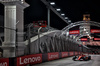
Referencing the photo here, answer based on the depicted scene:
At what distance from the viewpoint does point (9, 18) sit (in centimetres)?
1470

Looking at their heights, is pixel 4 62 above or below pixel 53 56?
above

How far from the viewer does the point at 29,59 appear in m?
15.0

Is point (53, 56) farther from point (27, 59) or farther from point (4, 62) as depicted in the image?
point (4, 62)

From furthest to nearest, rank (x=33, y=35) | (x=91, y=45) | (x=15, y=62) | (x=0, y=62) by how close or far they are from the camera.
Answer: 1. (x=91, y=45)
2. (x=33, y=35)
3. (x=15, y=62)
4. (x=0, y=62)

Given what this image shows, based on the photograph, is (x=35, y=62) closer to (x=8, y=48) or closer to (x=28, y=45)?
(x=28, y=45)

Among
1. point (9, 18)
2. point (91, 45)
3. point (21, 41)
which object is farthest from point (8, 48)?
point (91, 45)

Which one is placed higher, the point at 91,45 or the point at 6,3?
the point at 6,3

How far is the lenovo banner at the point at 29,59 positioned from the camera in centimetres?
1333

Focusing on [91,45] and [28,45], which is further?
[91,45]

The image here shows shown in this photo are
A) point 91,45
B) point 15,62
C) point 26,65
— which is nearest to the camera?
point 15,62

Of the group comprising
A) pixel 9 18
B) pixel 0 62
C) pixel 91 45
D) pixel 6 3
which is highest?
pixel 6 3

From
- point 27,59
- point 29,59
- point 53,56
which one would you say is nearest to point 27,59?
point 27,59

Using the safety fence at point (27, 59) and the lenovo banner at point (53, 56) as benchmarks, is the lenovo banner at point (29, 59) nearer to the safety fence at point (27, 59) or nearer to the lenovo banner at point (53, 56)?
the safety fence at point (27, 59)

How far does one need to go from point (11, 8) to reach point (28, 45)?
3.37 metres
